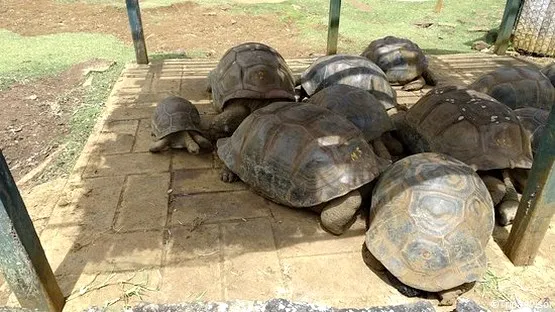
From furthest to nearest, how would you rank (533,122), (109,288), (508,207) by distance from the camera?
(533,122) < (508,207) < (109,288)

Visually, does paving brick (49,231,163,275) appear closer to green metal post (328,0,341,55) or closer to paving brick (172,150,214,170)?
paving brick (172,150,214,170)

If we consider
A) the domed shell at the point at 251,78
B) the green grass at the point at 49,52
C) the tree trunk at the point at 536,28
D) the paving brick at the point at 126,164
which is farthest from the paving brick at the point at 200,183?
the tree trunk at the point at 536,28

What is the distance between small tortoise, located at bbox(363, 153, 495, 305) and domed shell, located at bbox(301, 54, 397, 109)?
1992 millimetres

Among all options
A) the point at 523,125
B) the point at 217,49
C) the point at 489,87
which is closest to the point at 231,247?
the point at 523,125

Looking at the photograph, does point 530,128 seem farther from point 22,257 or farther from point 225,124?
point 22,257

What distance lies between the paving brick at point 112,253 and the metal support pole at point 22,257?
1.15 ft

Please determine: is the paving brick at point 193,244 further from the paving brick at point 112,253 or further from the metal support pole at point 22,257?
the metal support pole at point 22,257

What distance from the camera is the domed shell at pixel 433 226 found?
2613mm

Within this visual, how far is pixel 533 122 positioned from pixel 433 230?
2068 millimetres

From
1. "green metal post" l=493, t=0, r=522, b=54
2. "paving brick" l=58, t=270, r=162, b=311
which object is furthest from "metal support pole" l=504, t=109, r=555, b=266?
"green metal post" l=493, t=0, r=522, b=54

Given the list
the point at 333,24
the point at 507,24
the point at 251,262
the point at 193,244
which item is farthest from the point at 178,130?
the point at 507,24

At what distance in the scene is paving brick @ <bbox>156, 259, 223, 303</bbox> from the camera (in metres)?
2.73

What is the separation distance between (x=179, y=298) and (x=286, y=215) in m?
1.11

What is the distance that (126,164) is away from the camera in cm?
410
